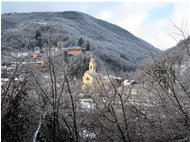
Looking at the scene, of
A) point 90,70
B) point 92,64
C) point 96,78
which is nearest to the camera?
point 96,78

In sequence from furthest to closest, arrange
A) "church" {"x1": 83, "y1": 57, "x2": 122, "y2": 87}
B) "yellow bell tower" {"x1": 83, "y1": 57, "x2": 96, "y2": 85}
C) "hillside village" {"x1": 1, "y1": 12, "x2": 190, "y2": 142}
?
1. "yellow bell tower" {"x1": 83, "y1": 57, "x2": 96, "y2": 85}
2. "church" {"x1": 83, "y1": 57, "x2": 122, "y2": 87}
3. "hillside village" {"x1": 1, "y1": 12, "x2": 190, "y2": 142}

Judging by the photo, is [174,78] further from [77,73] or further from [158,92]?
[77,73]

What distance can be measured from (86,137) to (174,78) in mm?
1628

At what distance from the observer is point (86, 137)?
570 cm

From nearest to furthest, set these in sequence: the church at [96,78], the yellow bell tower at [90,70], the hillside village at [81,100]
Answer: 1. the hillside village at [81,100]
2. the church at [96,78]
3. the yellow bell tower at [90,70]

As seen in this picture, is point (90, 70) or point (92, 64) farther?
point (92, 64)

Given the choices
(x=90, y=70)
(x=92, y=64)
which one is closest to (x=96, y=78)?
(x=90, y=70)

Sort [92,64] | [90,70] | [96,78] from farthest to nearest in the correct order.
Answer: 1. [92,64]
2. [90,70]
3. [96,78]

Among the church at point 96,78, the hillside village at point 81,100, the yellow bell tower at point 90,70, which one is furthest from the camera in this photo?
the yellow bell tower at point 90,70

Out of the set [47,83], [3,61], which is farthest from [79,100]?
[3,61]

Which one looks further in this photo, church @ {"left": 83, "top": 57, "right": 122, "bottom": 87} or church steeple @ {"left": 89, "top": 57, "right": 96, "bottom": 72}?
church steeple @ {"left": 89, "top": 57, "right": 96, "bottom": 72}

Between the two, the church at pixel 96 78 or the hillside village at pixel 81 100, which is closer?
the hillside village at pixel 81 100

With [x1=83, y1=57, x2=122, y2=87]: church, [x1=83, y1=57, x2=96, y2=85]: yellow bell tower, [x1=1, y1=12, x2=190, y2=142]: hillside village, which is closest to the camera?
[x1=1, y1=12, x2=190, y2=142]: hillside village

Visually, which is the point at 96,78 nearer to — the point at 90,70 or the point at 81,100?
the point at 90,70
